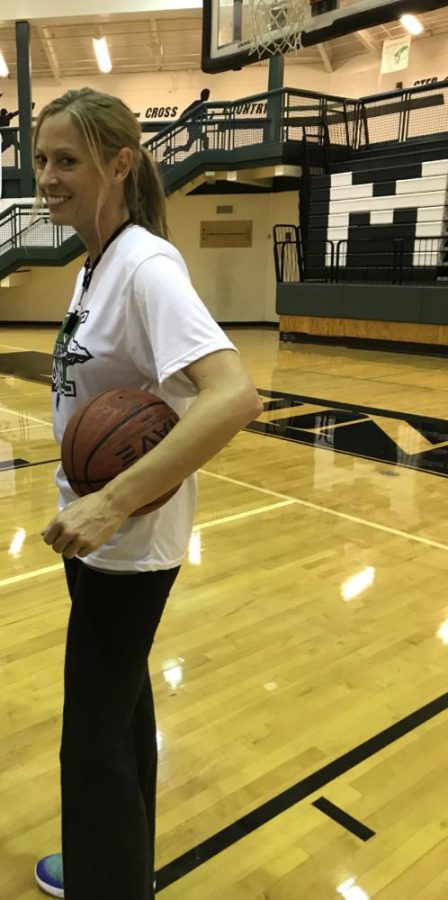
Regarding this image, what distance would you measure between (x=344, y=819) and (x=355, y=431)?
158 inches

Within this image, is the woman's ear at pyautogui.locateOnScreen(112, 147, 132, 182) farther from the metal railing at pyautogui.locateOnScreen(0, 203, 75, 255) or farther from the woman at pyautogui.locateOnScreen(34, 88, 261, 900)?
the metal railing at pyautogui.locateOnScreen(0, 203, 75, 255)

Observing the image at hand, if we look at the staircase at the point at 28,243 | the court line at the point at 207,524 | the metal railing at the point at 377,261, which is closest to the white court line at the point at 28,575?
the court line at the point at 207,524

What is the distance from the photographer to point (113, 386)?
1.12m

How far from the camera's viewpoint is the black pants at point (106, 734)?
1078mm

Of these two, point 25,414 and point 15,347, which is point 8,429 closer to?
point 25,414

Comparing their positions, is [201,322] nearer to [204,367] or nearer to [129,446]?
[204,367]

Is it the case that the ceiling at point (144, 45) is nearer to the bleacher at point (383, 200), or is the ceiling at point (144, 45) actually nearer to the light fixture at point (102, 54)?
the light fixture at point (102, 54)

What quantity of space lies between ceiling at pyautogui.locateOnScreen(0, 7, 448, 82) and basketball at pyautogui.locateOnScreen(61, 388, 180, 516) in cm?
1506

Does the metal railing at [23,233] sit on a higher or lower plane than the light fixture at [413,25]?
lower

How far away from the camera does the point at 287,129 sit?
1209cm

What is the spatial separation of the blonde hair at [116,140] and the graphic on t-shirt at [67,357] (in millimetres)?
184

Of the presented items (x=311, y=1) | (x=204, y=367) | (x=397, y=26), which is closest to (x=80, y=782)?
(x=204, y=367)

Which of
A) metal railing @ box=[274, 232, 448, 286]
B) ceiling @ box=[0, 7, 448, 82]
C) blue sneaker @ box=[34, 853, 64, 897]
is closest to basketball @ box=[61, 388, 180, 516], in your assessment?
blue sneaker @ box=[34, 853, 64, 897]

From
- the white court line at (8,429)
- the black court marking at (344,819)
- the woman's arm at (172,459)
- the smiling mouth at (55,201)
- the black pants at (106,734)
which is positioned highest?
the smiling mouth at (55,201)
